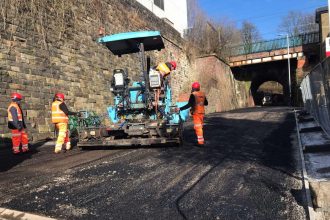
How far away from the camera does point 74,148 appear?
10.0 metres

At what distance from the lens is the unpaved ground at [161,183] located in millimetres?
4539

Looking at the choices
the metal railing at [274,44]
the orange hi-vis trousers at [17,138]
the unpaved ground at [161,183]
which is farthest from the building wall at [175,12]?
the unpaved ground at [161,183]

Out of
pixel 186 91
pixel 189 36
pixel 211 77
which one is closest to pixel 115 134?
pixel 186 91

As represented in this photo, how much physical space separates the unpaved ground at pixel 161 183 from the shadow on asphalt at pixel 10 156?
22mm

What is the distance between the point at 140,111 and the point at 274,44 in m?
30.2

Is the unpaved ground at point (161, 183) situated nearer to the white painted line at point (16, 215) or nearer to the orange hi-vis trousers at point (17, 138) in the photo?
the white painted line at point (16, 215)

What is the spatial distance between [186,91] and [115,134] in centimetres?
1875

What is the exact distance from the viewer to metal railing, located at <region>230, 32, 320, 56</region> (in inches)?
1388

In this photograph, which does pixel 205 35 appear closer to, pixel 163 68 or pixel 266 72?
pixel 266 72

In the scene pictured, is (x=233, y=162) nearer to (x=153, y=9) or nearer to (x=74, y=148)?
(x=74, y=148)

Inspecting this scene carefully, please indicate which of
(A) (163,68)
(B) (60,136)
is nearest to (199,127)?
(A) (163,68)

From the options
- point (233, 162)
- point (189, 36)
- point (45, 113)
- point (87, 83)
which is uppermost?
point (189, 36)

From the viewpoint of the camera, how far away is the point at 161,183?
5746 millimetres

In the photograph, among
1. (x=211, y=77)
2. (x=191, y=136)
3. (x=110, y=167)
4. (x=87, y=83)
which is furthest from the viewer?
(x=211, y=77)
